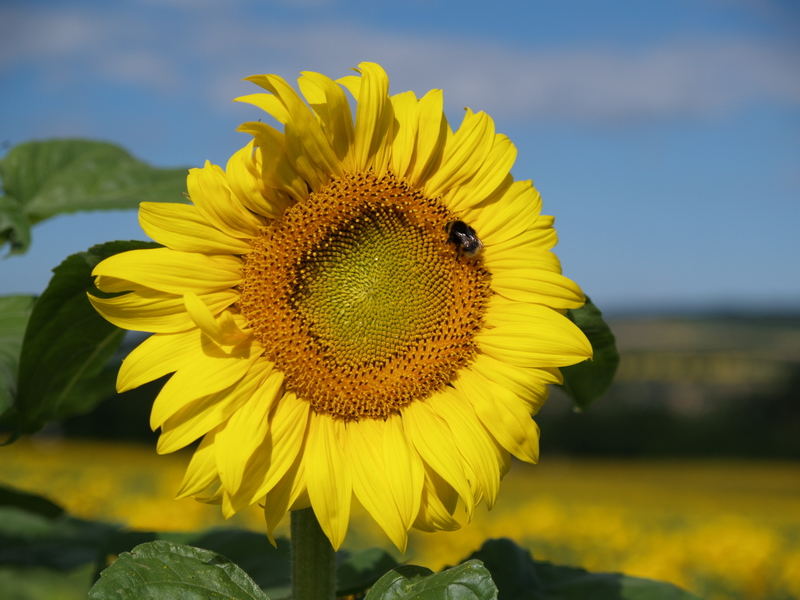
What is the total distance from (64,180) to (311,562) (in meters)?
1.41

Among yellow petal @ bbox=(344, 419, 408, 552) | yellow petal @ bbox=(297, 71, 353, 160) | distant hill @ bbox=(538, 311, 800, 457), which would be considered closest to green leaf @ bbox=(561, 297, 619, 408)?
yellow petal @ bbox=(344, 419, 408, 552)

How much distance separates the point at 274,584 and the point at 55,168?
128 cm

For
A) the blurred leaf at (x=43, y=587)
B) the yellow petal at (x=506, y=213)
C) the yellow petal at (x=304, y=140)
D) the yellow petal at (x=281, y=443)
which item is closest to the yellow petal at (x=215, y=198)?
the yellow petal at (x=304, y=140)

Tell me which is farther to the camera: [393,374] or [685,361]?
[685,361]

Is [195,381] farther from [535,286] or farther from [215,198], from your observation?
[535,286]

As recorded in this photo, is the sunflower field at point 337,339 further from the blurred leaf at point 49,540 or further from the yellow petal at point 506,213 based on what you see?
the blurred leaf at point 49,540

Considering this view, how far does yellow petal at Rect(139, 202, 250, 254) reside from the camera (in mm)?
1746

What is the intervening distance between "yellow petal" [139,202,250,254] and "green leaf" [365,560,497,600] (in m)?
0.67

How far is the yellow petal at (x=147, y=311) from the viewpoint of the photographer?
1.74 meters

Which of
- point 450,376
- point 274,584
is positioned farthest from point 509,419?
point 274,584

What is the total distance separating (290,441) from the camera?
1.77 meters

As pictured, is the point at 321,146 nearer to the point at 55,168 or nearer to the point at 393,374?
the point at 393,374

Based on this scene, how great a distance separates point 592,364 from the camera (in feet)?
6.86

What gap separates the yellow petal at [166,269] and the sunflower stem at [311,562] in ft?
1.49
